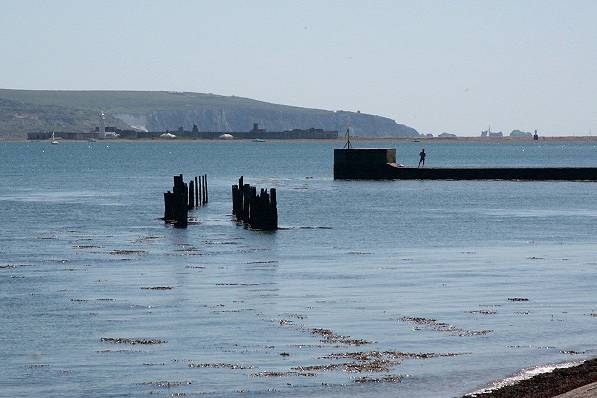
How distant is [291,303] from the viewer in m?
36.2

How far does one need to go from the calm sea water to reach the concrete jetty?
36.1m

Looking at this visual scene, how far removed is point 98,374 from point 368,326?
780 cm

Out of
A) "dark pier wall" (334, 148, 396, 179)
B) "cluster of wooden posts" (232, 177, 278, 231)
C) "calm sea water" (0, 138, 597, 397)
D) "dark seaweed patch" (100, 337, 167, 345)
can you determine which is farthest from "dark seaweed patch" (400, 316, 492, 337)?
"dark pier wall" (334, 148, 396, 179)

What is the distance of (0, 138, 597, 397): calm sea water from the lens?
25953 millimetres

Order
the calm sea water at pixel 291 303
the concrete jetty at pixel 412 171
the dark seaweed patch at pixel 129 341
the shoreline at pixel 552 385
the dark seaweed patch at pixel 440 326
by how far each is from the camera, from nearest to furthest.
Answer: the shoreline at pixel 552 385 < the calm sea water at pixel 291 303 < the dark seaweed patch at pixel 129 341 < the dark seaweed patch at pixel 440 326 < the concrete jetty at pixel 412 171

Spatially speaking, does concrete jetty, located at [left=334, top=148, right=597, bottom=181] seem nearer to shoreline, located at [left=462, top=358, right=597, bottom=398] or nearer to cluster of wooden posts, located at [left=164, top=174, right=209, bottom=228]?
cluster of wooden posts, located at [left=164, top=174, right=209, bottom=228]

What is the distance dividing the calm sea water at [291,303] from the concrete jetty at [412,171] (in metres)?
36.1

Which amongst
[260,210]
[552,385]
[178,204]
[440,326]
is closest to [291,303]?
[440,326]

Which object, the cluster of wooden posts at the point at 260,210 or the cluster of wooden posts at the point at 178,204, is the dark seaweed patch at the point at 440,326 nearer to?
the cluster of wooden posts at the point at 260,210

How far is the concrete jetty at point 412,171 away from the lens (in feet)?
367

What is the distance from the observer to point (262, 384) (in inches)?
987

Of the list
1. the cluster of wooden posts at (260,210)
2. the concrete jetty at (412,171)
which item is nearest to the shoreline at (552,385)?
the cluster of wooden posts at (260,210)

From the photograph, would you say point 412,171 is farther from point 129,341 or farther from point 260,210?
point 129,341

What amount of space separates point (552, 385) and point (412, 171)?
93.2 m
